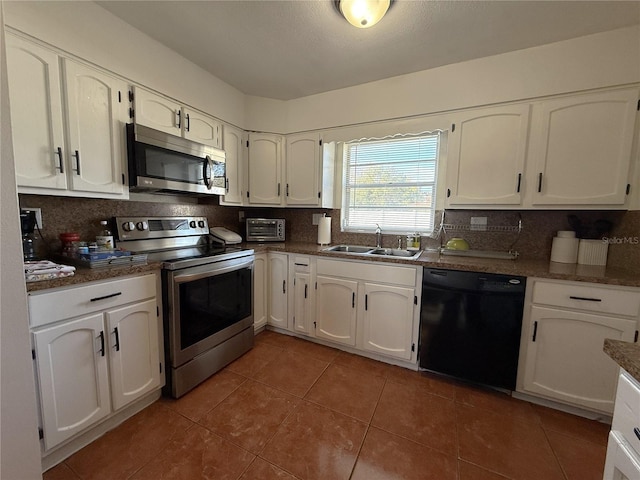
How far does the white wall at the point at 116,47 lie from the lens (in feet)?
4.33

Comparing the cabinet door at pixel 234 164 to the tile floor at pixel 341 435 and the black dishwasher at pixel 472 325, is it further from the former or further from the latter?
the black dishwasher at pixel 472 325

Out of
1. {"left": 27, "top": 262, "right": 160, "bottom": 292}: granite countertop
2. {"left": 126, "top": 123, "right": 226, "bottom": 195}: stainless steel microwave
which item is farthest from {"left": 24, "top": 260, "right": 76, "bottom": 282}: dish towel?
{"left": 126, "top": 123, "right": 226, "bottom": 195}: stainless steel microwave

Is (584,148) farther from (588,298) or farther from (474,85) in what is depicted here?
(588,298)

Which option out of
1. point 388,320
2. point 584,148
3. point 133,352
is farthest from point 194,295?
point 584,148

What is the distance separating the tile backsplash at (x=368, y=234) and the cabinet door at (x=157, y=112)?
59 cm

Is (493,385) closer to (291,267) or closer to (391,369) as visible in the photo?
(391,369)

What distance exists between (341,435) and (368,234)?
1.76 m

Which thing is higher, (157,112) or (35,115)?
(157,112)

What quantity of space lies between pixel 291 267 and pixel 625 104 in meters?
2.60

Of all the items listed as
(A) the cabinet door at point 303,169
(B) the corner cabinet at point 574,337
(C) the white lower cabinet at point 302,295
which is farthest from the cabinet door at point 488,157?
(C) the white lower cabinet at point 302,295

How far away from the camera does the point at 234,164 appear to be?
→ 8.45 ft

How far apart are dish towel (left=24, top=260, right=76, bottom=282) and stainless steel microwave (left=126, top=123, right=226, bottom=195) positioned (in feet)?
2.26

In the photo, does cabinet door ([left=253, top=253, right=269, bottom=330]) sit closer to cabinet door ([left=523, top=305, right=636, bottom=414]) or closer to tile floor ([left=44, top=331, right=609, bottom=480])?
tile floor ([left=44, top=331, right=609, bottom=480])

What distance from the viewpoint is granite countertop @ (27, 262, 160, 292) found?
1.13 meters
